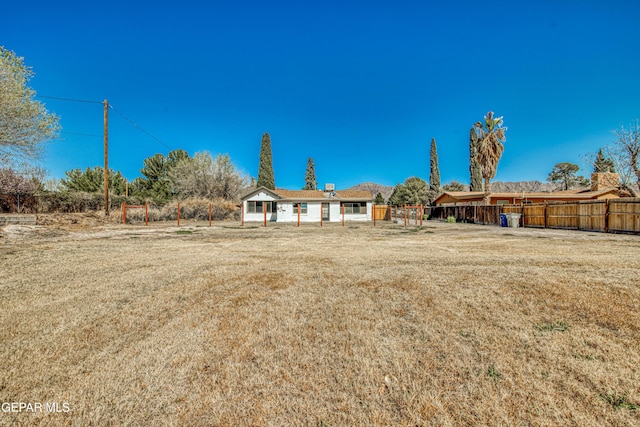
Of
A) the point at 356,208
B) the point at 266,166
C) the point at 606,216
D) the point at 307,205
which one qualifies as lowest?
the point at 606,216

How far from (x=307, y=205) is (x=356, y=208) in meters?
4.86

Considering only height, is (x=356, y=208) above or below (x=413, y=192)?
below

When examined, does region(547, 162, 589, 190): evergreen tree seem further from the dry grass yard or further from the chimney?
the dry grass yard

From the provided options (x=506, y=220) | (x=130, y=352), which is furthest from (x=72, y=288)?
(x=506, y=220)

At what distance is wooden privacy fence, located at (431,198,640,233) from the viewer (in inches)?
488

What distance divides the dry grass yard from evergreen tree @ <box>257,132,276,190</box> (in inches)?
1479

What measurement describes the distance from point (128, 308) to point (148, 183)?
37388 millimetres

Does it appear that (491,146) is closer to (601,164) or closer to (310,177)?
(601,164)

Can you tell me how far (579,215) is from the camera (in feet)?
49.5

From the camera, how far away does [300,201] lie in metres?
27.0

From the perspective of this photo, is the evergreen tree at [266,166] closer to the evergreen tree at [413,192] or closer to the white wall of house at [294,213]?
the white wall of house at [294,213]

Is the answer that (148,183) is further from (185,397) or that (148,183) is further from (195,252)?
(185,397)

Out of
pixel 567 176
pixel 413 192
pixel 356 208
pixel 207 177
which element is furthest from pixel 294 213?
pixel 567 176

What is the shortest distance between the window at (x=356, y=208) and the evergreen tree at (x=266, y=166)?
666 inches
